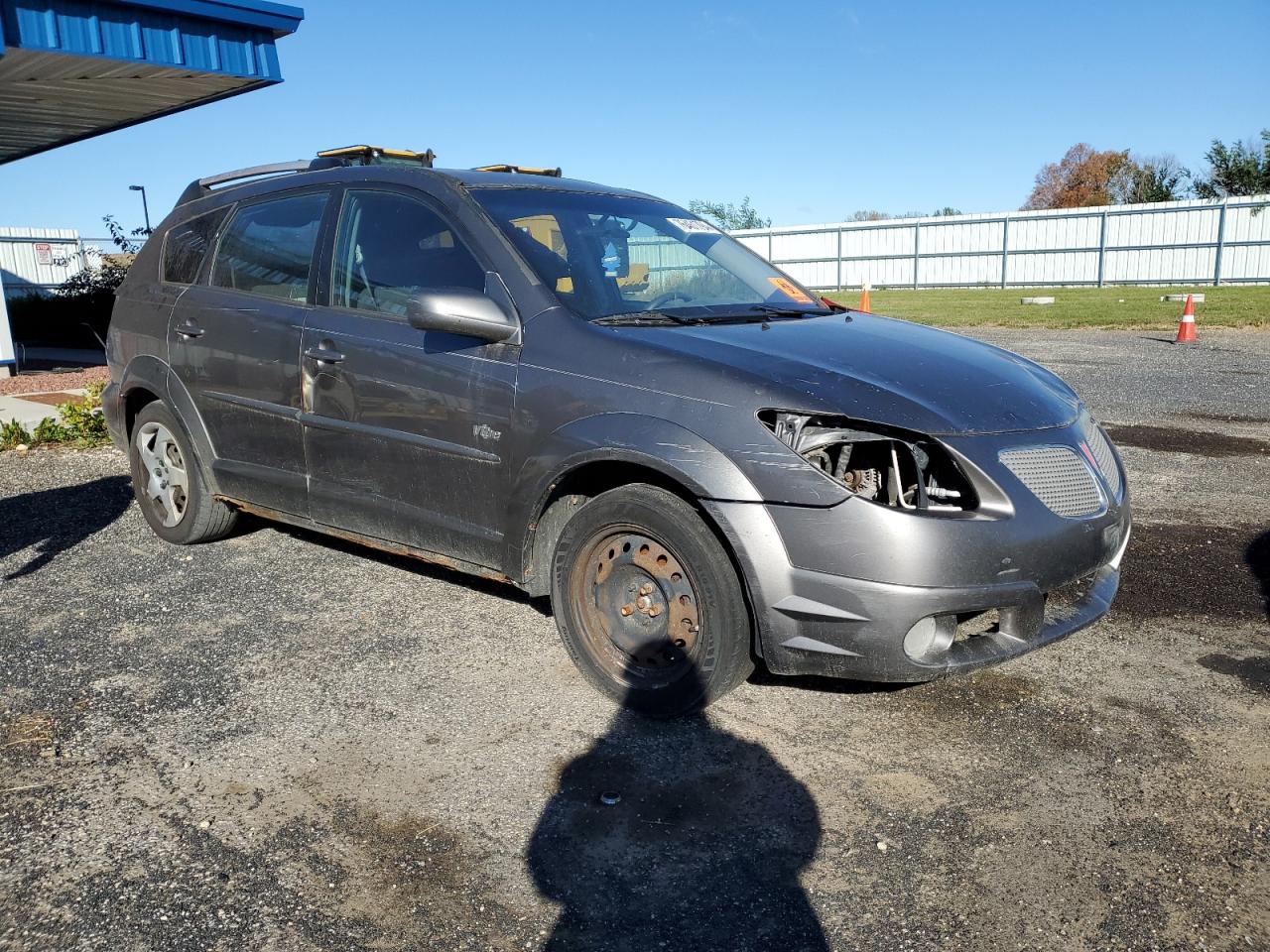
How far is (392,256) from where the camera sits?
4.41 m

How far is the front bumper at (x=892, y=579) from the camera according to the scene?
10.2 feet

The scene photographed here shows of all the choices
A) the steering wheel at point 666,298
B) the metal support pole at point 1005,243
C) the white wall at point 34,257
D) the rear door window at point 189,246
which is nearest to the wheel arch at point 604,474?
the steering wheel at point 666,298

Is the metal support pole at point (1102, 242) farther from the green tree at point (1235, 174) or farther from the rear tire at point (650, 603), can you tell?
the rear tire at point (650, 603)

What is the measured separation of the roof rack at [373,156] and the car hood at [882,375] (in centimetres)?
212

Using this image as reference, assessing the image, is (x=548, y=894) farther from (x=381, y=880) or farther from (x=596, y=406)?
(x=596, y=406)

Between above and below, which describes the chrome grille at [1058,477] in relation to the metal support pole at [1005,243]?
below

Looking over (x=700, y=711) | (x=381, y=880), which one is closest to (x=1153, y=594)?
(x=700, y=711)

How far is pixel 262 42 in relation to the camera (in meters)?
11.7

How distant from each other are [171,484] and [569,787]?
3.47m

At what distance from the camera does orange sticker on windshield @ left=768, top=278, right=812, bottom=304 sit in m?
4.74

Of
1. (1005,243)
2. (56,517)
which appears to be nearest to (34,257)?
(56,517)

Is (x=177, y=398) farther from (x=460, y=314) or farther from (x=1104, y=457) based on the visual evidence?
(x=1104, y=457)

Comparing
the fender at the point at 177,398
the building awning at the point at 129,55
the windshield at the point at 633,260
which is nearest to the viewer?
the windshield at the point at 633,260

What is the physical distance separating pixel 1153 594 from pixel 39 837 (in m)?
4.38
